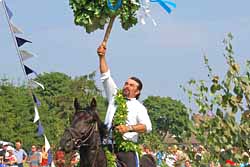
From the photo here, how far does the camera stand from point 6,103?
70062 millimetres

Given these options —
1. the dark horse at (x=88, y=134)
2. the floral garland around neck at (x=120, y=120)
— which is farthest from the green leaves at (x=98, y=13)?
the dark horse at (x=88, y=134)

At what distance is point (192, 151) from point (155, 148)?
21501 mm

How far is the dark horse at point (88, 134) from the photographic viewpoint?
355 inches

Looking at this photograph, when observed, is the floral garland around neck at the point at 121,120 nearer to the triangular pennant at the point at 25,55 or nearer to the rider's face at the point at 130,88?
the rider's face at the point at 130,88

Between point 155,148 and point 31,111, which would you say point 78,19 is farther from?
point 31,111

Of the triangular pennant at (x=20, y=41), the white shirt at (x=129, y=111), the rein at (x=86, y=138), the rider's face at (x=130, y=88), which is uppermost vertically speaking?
the triangular pennant at (x=20, y=41)

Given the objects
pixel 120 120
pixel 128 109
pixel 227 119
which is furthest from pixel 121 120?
pixel 227 119

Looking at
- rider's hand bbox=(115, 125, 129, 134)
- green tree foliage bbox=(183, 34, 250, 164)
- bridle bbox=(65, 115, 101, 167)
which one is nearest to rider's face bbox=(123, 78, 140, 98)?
A: rider's hand bbox=(115, 125, 129, 134)

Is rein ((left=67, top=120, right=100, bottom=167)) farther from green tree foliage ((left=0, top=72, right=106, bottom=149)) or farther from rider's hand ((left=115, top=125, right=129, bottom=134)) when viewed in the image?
green tree foliage ((left=0, top=72, right=106, bottom=149))

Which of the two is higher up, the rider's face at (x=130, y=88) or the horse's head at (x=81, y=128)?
the rider's face at (x=130, y=88)

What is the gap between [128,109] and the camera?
9.91m

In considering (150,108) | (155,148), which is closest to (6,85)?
(155,148)

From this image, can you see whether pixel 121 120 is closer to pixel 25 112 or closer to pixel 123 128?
pixel 123 128

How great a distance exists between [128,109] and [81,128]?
41.1 inches
